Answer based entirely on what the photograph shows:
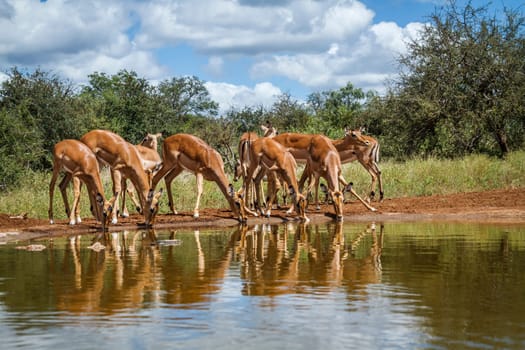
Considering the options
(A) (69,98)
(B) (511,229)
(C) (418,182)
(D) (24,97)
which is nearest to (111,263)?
(B) (511,229)

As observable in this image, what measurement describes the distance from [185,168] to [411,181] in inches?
339

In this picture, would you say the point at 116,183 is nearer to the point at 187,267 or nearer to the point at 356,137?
the point at 187,267

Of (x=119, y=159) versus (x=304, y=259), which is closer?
(x=304, y=259)

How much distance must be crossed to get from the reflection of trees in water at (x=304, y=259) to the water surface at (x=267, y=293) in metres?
0.02

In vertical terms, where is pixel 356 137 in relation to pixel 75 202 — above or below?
above

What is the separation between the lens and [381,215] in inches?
687

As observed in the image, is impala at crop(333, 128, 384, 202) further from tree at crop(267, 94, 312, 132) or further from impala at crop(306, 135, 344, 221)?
tree at crop(267, 94, 312, 132)

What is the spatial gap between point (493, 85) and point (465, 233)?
62.3 ft

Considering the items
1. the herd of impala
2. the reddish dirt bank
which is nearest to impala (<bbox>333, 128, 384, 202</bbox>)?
the herd of impala

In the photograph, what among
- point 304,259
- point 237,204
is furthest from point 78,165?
point 304,259

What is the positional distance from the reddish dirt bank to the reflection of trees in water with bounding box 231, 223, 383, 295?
1815 mm

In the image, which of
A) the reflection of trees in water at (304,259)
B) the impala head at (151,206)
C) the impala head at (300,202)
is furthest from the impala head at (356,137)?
the impala head at (151,206)

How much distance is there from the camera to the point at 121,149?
15828mm

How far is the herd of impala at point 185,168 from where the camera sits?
590 inches
